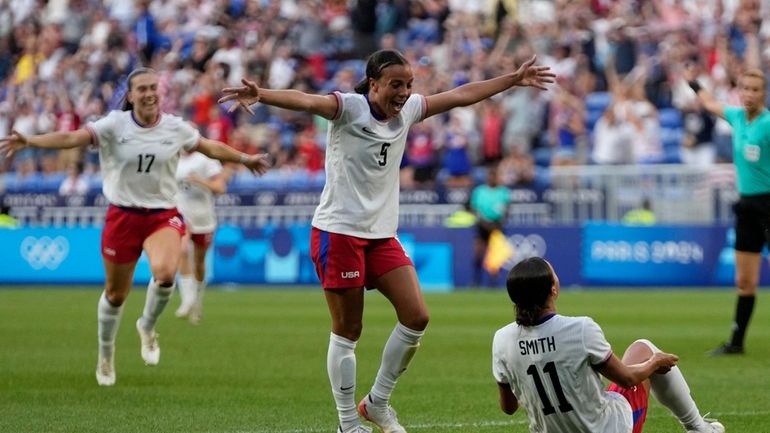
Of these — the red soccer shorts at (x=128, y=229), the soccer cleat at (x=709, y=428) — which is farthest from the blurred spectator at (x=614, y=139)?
the soccer cleat at (x=709, y=428)

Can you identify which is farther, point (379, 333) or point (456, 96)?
point (379, 333)

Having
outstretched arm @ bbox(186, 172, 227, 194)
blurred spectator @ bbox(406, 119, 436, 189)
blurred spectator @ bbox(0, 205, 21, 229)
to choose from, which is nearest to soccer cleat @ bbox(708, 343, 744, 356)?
outstretched arm @ bbox(186, 172, 227, 194)

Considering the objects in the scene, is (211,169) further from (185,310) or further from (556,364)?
(556,364)

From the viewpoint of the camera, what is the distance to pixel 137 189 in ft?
38.2

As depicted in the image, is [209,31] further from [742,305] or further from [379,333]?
[742,305]

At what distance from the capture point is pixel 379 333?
16.2 metres

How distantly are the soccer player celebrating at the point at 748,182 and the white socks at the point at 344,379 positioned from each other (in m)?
5.96

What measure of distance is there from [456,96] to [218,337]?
25.6 ft

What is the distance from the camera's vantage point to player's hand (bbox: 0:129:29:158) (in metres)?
9.82

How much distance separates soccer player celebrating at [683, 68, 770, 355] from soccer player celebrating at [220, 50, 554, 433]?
538 cm

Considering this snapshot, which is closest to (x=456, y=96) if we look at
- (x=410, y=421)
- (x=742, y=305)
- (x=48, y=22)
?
(x=410, y=421)

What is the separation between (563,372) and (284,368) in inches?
248

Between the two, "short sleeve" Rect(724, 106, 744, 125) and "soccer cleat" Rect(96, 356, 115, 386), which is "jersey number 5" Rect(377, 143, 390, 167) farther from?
"short sleeve" Rect(724, 106, 744, 125)

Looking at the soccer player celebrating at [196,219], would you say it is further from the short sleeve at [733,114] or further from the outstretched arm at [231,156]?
the short sleeve at [733,114]
